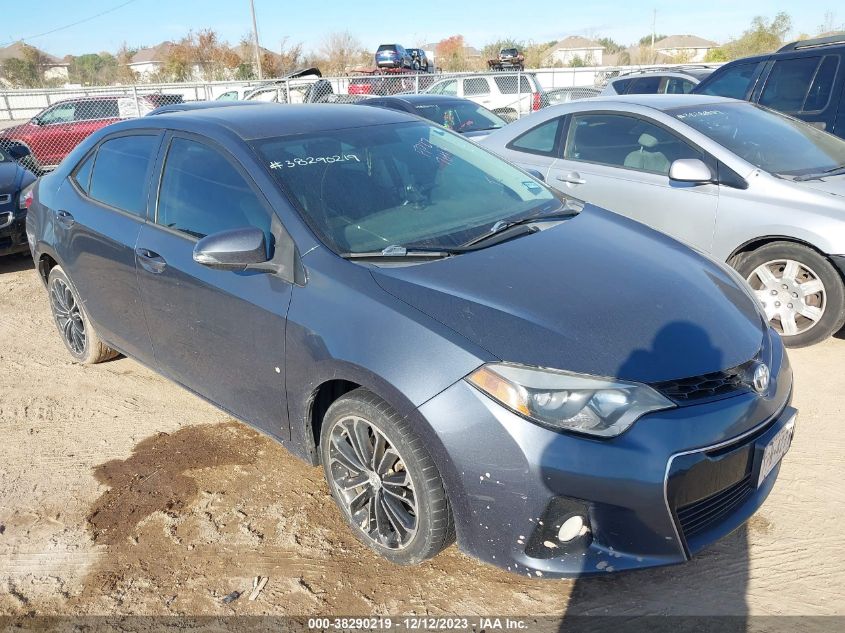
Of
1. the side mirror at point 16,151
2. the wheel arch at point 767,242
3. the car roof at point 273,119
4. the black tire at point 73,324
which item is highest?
the car roof at point 273,119

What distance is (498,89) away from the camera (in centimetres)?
1822

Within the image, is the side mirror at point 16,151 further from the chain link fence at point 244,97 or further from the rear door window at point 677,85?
the rear door window at point 677,85

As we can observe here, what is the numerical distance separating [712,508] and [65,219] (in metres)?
3.94

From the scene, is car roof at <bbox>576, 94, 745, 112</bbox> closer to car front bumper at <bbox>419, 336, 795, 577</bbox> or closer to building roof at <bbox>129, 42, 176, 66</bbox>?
car front bumper at <bbox>419, 336, 795, 577</bbox>

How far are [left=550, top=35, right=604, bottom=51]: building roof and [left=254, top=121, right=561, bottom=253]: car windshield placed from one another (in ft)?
248

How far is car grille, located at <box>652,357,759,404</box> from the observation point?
2.24 meters

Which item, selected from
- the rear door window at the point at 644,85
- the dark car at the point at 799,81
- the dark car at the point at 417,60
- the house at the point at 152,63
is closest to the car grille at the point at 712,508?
the dark car at the point at 799,81

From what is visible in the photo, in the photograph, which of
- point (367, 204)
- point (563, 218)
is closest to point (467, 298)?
point (367, 204)

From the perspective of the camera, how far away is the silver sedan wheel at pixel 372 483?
255 cm

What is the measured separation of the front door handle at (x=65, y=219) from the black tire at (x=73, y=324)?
40 centimetres

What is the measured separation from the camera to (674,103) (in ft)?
17.4

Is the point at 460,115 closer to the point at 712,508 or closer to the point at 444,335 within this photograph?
the point at 444,335

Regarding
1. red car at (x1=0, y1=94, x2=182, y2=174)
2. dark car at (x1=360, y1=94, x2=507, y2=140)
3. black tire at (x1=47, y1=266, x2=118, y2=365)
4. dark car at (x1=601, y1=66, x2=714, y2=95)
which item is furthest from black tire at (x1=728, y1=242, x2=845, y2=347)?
red car at (x1=0, y1=94, x2=182, y2=174)

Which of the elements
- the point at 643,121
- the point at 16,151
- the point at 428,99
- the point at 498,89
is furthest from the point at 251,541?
the point at 498,89
